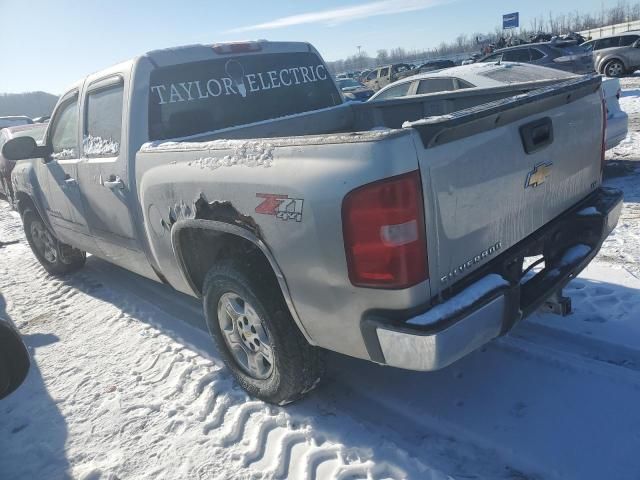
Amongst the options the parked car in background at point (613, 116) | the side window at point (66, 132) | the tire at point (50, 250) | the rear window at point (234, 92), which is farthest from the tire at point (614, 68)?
the side window at point (66, 132)

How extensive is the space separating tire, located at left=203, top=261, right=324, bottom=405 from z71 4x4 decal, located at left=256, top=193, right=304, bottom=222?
0.46 m

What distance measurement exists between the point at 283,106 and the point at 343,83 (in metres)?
24.2

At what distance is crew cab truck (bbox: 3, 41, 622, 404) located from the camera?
6.82ft

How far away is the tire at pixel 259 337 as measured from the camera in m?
2.66

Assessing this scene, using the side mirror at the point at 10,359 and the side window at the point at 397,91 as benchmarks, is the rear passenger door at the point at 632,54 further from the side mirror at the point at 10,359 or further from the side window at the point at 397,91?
the side mirror at the point at 10,359

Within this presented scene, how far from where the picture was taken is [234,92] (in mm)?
3904

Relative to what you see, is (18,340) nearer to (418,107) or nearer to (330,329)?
(330,329)

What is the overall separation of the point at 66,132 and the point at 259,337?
3060mm

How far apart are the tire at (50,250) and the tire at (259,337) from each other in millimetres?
3360

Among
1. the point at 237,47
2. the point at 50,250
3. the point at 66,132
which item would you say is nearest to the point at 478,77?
the point at 237,47

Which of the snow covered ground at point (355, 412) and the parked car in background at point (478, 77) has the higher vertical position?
the parked car in background at point (478, 77)

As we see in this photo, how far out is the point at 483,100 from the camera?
3.81 m

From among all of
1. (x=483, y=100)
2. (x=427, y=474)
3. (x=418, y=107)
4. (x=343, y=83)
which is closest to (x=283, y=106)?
(x=418, y=107)

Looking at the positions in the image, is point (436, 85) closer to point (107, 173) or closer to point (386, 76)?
point (107, 173)
